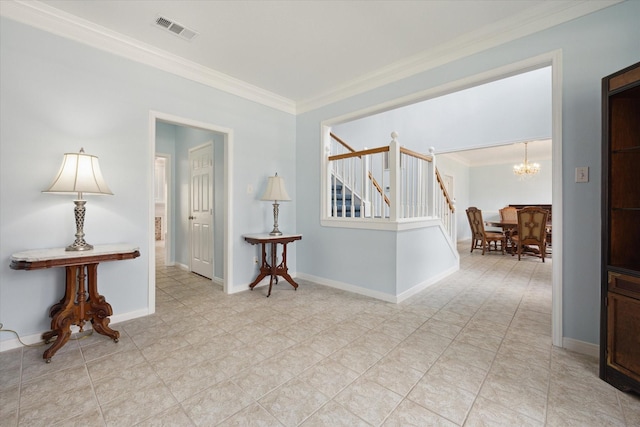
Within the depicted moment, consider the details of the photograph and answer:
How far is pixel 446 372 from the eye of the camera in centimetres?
184

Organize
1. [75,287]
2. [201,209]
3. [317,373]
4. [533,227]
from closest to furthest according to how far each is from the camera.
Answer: [317,373] < [75,287] < [201,209] < [533,227]

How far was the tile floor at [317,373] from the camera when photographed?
1.46 metres

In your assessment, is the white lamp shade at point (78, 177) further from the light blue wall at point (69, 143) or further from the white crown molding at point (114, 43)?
the white crown molding at point (114, 43)

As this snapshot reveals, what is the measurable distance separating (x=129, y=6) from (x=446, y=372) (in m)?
3.49

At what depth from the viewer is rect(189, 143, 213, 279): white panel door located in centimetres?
416

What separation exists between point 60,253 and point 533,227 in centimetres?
714

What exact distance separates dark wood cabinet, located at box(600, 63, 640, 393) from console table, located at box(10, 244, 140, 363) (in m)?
3.28

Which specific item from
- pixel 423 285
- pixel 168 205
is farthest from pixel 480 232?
pixel 168 205

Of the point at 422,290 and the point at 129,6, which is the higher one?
the point at 129,6

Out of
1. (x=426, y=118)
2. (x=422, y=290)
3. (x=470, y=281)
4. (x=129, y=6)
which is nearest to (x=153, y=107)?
(x=129, y=6)

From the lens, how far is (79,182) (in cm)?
212

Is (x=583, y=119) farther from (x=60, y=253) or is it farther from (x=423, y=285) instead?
(x=60, y=253)

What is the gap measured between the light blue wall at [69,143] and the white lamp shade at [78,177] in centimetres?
30

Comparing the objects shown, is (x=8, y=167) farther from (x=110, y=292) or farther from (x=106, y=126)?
(x=110, y=292)
